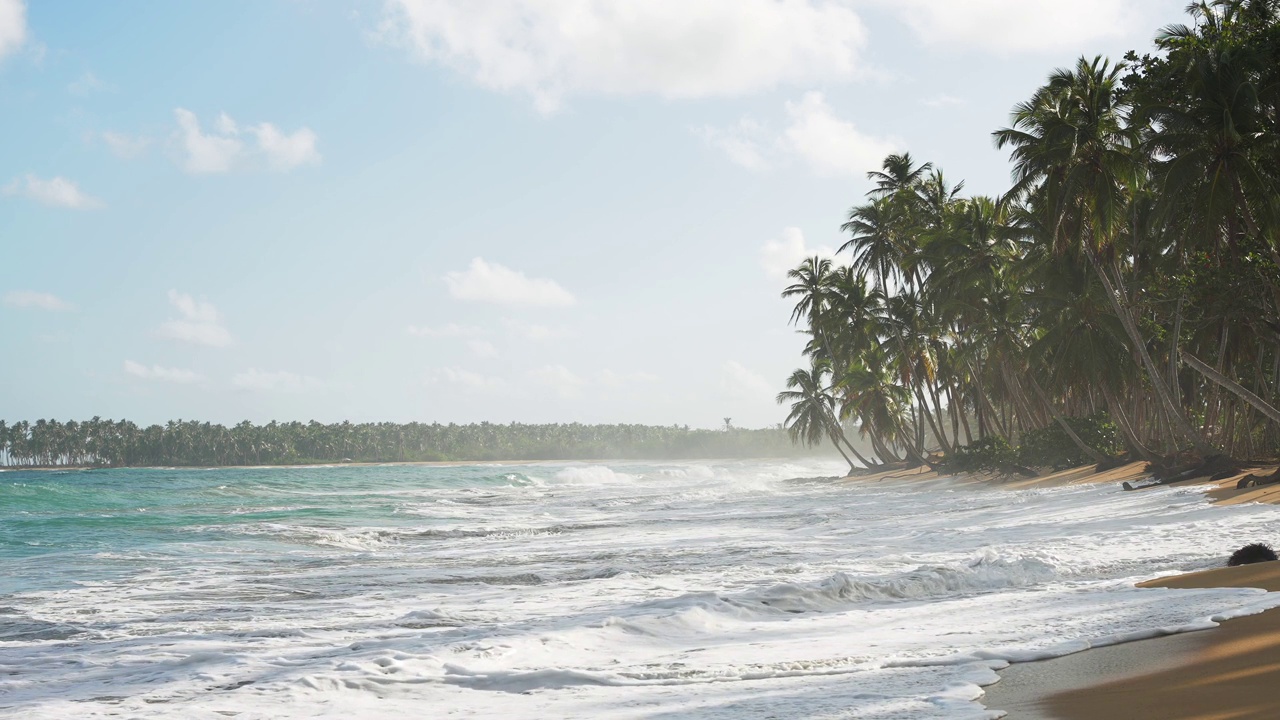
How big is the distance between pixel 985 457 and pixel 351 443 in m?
123

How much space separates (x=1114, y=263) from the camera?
23.9 metres

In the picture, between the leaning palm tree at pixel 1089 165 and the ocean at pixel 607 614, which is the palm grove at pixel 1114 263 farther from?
the ocean at pixel 607 614

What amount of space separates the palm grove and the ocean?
5340 mm

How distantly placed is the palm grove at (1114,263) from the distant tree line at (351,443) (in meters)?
108

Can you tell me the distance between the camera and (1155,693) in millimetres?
4793

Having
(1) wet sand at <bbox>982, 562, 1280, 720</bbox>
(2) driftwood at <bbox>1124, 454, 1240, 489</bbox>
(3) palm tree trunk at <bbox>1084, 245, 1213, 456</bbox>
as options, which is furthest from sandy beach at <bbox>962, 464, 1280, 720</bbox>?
(3) palm tree trunk at <bbox>1084, 245, 1213, 456</bbox>

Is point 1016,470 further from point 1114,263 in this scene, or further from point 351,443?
point 351,443

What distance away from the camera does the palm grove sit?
58.9ft

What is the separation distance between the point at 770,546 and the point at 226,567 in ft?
27.1

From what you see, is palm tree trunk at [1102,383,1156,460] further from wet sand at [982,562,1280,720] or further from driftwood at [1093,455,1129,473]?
wet sand at [982,562,1280,720]

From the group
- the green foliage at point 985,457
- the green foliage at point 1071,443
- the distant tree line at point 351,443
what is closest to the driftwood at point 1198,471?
the green foliage at point 1071,443

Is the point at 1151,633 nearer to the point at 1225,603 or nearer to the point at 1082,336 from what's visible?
the point at 1225,603

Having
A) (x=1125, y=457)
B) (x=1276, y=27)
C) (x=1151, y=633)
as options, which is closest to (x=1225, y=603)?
(x=1151, y=633)

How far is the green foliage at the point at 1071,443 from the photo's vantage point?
31625 millimetres
